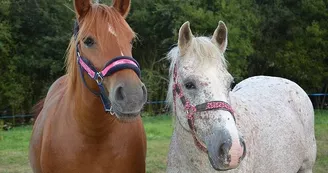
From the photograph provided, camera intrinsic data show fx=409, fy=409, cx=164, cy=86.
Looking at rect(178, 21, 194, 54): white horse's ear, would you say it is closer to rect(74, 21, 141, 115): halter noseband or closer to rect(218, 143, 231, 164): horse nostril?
rect(74, 21, 141, 115): halter noseband

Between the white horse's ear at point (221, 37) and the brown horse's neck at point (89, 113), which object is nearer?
the brown horse's neck at point (89, 113)

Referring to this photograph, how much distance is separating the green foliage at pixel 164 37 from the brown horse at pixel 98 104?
13.2m

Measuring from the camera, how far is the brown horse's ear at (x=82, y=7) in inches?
106

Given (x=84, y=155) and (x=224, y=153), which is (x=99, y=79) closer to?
(x=84, y=155)

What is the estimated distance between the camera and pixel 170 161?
2986 mm

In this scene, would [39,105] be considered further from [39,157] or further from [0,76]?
[0,76]

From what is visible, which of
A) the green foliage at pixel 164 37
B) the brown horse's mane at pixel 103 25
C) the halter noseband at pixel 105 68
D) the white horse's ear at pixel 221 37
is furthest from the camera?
the green foliage at pixel 164 37

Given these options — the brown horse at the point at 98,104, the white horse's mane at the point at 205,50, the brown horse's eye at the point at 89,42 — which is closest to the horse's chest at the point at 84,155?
the brown horse at the point at 98,104

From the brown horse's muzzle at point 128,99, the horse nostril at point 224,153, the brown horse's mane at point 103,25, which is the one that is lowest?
the horse nostril at point 224,153

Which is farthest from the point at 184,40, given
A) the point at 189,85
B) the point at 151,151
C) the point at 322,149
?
the point at 322,149

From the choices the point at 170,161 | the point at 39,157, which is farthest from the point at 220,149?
the point at 39,157

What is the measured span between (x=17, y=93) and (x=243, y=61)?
934cm

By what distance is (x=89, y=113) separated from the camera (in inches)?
108

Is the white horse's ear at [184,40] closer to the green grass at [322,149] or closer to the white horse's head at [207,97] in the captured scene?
the white horse's head at [207,97]
